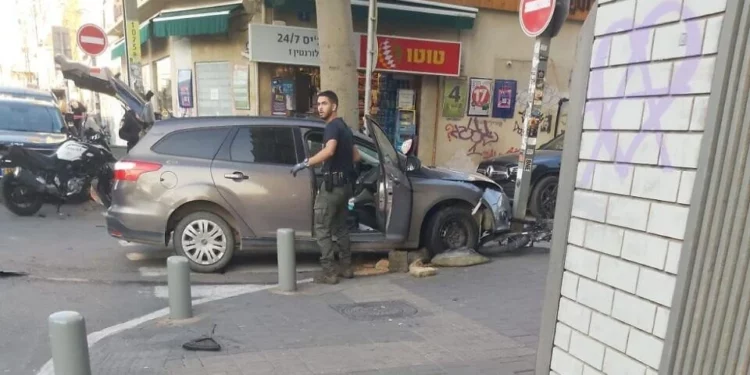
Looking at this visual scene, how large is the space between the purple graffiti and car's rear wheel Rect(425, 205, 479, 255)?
4123 millimetres

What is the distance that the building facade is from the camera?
11.6 m

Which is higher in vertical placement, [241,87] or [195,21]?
[195,21]

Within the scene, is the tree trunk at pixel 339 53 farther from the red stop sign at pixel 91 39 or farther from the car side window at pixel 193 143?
the red stop sign at pixel 91 39

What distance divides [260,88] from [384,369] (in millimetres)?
9364

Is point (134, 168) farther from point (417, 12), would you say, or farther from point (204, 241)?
point (417, 12)

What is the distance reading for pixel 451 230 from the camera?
21.8ft

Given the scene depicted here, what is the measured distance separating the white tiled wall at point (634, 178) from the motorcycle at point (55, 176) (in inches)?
338

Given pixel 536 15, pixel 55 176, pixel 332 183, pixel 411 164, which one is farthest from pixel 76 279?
pixel 536 15

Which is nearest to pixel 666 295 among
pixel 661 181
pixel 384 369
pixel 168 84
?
pixel 661 181

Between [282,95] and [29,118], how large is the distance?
209 inches

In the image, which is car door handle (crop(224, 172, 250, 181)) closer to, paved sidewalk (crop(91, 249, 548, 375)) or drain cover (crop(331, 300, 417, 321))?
paved sidewalk (crop(91, 249, 548, 375))

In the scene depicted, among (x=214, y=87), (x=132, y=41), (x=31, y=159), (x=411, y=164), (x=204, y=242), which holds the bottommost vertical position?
(x=204, y=242)

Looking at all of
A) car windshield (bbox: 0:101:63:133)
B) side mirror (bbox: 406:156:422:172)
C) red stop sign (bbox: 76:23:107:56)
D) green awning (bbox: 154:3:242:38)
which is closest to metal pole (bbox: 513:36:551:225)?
side mirror (bbox: 406:156:422:172)

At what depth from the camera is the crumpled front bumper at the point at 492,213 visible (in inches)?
264
